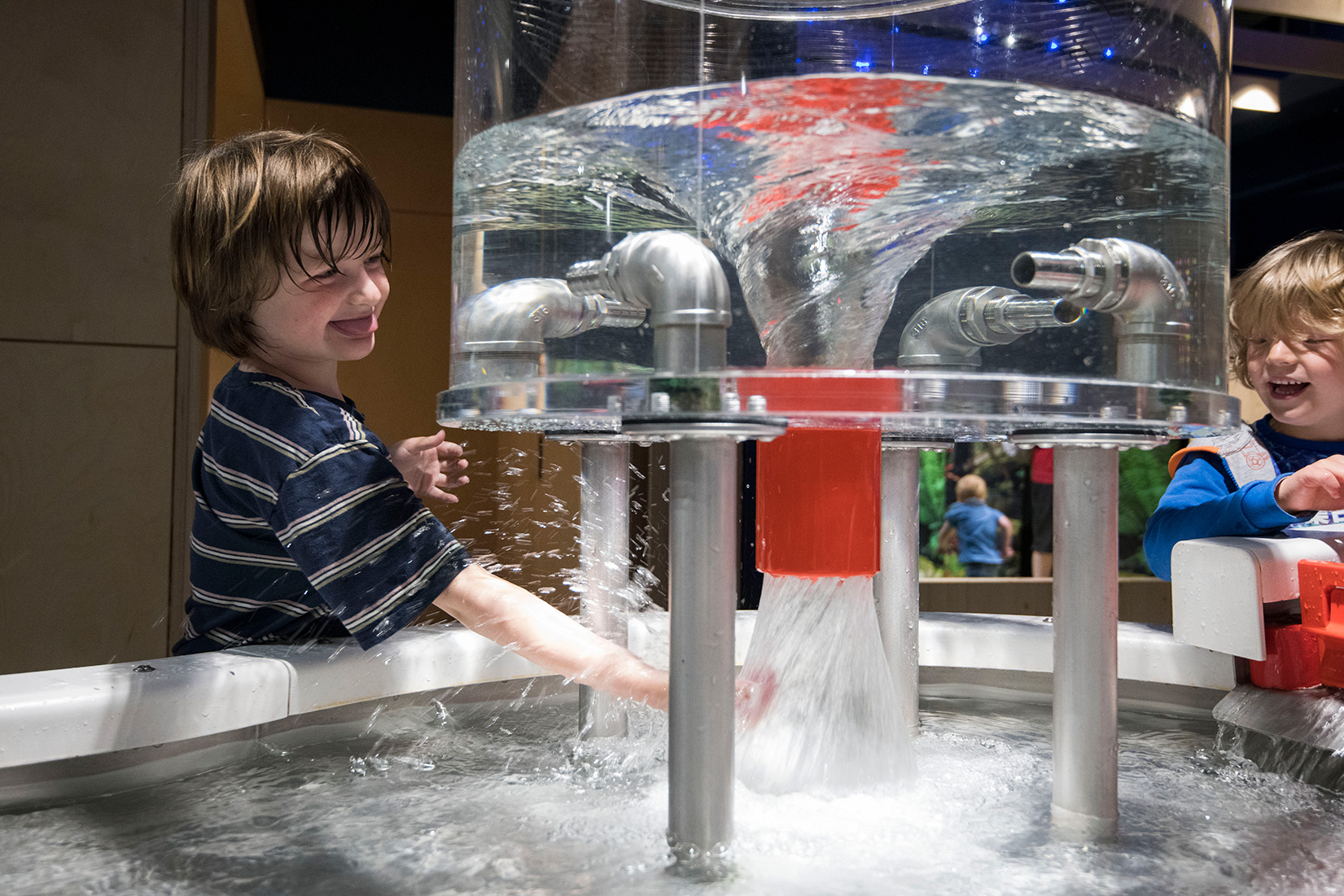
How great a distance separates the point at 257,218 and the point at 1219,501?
1.06 meters

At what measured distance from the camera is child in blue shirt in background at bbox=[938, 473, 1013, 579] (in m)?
3.90

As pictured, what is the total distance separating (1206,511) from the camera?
3.88 feet

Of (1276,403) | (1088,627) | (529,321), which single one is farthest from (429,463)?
(1276,403)

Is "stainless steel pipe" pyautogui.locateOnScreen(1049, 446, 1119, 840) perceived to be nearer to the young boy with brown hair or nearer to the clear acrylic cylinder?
the clear acrylic cylinder

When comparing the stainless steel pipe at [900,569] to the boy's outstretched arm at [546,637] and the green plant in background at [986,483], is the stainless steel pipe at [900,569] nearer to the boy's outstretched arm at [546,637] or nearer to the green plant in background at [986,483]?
the boy's outstretched arm at [546,637]

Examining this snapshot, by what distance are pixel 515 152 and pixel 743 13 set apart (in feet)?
1.13

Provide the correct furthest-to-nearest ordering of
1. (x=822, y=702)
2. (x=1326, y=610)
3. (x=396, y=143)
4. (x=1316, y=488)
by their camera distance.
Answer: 1. (x=396, y=143)
2. (x=1316, y=488)
3. (x=1326, y=610)
4. (x=822, y=702)

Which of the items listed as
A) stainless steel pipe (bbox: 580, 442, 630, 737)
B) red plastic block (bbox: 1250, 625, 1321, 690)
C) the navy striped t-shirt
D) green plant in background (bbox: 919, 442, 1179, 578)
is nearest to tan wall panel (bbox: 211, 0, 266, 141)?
the navy striped t-shirt

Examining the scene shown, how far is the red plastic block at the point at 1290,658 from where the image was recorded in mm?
934

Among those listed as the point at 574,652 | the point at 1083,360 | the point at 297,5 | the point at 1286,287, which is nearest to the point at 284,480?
the point at 574,652

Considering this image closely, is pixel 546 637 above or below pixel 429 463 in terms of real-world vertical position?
below

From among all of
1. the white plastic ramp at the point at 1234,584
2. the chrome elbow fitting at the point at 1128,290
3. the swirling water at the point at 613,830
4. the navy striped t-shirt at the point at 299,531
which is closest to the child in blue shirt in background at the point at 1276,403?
the white plastic ramp at the point at 1234,584

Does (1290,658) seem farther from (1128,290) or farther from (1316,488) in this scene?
(1128,290)

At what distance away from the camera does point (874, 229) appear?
0.67 m
